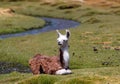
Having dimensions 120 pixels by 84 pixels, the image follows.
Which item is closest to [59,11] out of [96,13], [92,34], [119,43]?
[96,13]

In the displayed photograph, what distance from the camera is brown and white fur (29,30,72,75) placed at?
73.5 ft

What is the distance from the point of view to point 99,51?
1668 inches

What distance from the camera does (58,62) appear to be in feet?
74.0

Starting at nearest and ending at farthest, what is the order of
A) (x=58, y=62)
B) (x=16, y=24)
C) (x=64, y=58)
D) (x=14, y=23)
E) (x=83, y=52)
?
(x=64, y=58)
(x=58, y=62)
(x=83, y=52)
(x=16, y=24)
(x=14, y=23)

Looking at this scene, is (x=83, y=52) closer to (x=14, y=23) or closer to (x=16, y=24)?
(x=16, y=24)

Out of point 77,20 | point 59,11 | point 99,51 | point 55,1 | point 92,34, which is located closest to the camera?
point 99,51

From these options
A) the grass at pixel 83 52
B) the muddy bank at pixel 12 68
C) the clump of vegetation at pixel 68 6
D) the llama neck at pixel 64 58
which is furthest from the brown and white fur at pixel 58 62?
the clump of vegetation at pixel 68 6

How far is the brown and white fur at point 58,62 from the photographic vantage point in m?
22.4

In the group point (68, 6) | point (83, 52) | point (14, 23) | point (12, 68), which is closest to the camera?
point (12, 68)

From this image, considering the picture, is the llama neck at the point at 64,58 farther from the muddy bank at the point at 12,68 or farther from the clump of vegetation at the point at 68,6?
the clump of vegetation at the point at 68,6

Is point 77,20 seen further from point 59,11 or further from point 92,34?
point 92,34

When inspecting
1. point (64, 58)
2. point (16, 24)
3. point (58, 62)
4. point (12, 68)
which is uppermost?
point (64, 58)

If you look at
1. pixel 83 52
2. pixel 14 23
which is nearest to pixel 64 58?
pixel 83 52

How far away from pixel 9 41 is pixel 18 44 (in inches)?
138
